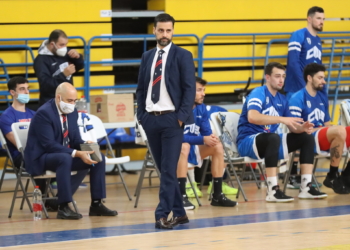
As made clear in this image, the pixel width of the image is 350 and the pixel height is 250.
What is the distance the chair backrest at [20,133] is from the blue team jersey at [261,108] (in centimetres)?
209

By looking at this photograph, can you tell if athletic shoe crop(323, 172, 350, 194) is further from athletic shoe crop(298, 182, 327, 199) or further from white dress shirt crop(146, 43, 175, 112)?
white dress shirt crop(146, 43, 175, 112)

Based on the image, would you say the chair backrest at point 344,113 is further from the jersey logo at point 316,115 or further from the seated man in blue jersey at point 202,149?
the seated man in blue jersey at point 202,149

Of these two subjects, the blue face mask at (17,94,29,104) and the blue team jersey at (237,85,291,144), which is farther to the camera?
the blue face mask at (17,94,29,104)

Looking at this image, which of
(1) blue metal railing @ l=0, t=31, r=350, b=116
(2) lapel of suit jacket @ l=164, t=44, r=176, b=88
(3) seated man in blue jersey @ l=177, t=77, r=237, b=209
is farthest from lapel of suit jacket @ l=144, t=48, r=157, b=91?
(1) blue metal railing @ l=0, t=31, r=350, b=116

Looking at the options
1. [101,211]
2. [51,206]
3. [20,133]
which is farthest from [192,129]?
[20,133]

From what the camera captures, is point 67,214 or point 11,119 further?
point 11,119

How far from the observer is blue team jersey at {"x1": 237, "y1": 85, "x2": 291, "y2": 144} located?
24.1 ft

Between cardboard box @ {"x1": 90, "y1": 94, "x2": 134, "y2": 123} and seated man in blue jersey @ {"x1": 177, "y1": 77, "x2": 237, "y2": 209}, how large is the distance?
160 cm

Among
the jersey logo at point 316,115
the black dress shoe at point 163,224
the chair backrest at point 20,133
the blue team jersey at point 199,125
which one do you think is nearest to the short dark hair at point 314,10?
the jersey logo at point 316,115

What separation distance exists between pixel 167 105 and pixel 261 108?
1.90 metres

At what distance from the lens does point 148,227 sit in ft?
19.3

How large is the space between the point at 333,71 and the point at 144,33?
121 inches

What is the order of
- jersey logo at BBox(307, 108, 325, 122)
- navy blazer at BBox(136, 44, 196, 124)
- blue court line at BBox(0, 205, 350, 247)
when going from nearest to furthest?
blue court line at BBox(0, 205, 350, 247) → navy blazer at BBox(136, 44, 196, 124) → jersey logo at BBox(307, 108, 325, 122)

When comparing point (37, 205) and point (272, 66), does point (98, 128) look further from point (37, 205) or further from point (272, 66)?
point (272, 66)
